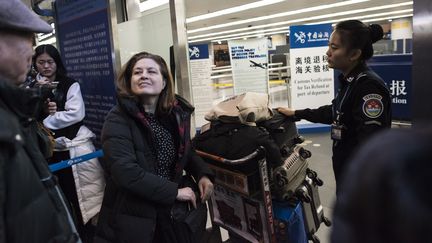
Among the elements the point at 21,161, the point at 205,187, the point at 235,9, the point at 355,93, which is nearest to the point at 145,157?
the point at 205,187

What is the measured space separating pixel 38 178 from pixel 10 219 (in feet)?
0.37

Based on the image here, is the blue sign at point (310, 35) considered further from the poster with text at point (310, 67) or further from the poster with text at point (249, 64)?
the poster with text at point (249, 64)

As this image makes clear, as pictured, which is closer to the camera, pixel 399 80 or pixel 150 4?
pixel 150 4

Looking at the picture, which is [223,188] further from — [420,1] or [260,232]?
[420,1]

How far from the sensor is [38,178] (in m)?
0.83

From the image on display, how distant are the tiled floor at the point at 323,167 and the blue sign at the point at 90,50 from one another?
144cm

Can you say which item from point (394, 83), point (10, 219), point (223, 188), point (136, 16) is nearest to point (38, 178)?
point (10, 219)

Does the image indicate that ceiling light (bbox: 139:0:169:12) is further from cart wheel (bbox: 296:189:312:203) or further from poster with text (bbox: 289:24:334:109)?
Answer: poster with text (bbox: 289:24:334:109)

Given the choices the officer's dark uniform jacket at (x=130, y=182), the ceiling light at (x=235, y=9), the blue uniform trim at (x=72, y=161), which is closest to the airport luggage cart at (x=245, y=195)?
the officer's dark uniform jacket at (x=130, y=182)

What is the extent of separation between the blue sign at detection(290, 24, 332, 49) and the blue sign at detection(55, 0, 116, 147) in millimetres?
3832

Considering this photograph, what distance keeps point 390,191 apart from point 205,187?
4.89 ft

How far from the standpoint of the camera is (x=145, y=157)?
1647 millimetres

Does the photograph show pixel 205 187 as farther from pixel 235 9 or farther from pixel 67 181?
pixel 235 9

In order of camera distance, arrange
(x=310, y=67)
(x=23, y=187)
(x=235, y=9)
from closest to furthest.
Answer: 1. (x=23, y=187)
2. (x=310, y=67)
3. (x=235, y=9)
